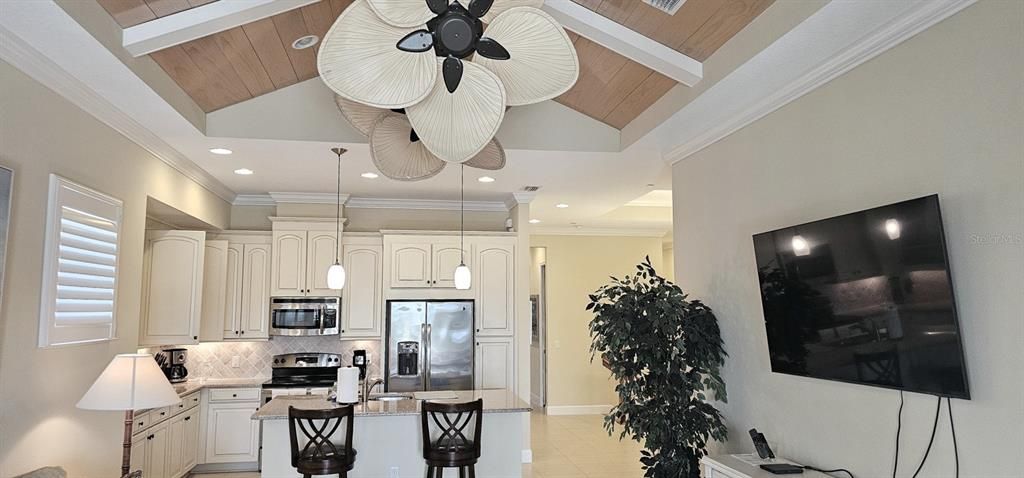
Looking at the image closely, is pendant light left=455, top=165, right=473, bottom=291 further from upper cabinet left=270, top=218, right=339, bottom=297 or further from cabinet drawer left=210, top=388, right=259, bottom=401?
cabinet drawer left=210, top=388, right=259, bottom=401

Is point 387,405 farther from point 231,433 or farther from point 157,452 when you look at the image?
point 231,433

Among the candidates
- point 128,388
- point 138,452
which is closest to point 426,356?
point 138,452

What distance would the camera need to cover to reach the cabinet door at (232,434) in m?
6.17

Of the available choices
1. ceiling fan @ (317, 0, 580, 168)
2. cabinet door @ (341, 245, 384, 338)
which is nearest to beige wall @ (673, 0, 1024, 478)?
ceiling fan @ (317, 0, 580, 168)

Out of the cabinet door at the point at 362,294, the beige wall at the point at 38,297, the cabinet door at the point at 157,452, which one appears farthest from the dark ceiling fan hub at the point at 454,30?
the cabinet door at the point at 362,294

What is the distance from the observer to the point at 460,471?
4.42 metres

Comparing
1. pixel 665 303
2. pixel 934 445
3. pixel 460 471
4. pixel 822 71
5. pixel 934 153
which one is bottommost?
pixel 460 471

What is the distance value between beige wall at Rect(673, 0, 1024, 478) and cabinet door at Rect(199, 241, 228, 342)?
4.93 metres

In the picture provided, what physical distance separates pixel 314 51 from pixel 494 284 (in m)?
3.33

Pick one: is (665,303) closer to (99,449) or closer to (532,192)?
(532,192)

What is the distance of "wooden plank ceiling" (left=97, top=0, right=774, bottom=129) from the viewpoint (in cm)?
319

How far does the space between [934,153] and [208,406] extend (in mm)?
6185

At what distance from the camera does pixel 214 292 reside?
6.45 metres

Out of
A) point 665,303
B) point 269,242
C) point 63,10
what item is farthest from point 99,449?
point 665,303
